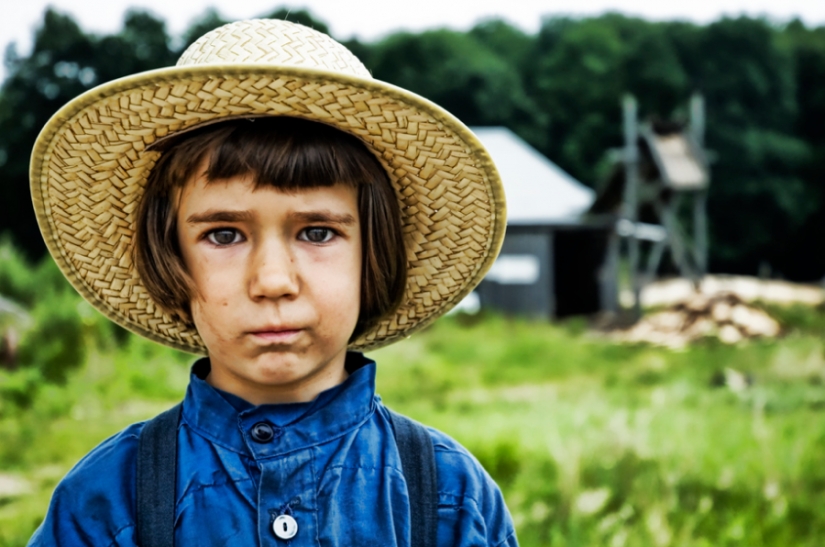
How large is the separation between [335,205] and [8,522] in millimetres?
3106

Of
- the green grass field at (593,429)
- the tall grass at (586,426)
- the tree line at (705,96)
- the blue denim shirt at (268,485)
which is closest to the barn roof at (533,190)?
the tall grass at (586,426)

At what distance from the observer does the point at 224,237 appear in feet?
5.02

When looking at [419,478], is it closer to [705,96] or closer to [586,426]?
[586,426]

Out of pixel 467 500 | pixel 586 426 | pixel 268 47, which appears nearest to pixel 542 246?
pixel 586 426

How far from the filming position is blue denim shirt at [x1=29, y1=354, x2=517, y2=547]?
4.90ft

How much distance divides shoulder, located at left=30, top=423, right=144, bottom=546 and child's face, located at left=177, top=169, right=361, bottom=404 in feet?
0.90

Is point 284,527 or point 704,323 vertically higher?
point 284,527

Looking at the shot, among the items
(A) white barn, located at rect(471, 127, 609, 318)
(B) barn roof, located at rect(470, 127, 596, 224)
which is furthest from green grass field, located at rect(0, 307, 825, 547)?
(B) barn roof, located at rect(470, 127, 596, 224)

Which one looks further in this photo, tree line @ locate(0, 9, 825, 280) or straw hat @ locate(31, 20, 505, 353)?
tree line @ locate(0, 9, 825, 280)

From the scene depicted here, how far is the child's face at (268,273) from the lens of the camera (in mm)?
1481

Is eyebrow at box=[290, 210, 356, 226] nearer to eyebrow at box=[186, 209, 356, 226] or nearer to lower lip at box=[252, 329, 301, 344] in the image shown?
eyebrow at box=[186, 209, 356, 226]

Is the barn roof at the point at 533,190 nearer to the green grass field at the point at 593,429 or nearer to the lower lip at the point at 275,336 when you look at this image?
the green grass field at the point at 593,429

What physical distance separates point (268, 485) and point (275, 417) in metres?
0.12

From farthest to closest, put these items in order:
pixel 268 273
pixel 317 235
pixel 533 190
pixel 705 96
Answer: pixel 705 96 → pixel 533 190 → pixel 317 235 → pixel 268 273
